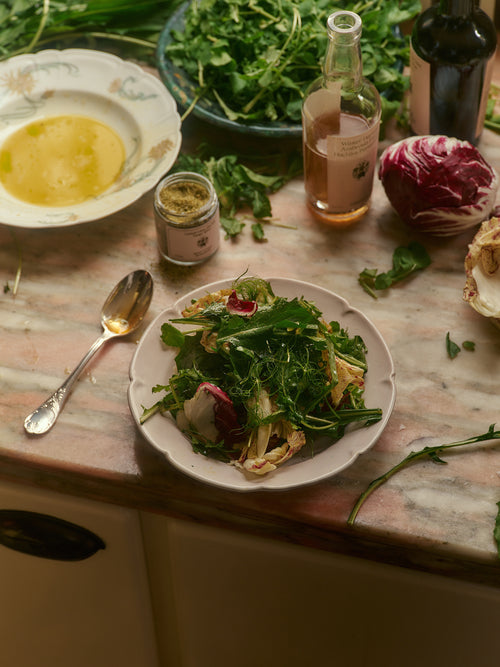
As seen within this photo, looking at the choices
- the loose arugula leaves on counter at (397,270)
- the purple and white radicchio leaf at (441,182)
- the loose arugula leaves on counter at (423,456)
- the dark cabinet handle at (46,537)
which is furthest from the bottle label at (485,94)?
the dark cabinet handle at (46,537)

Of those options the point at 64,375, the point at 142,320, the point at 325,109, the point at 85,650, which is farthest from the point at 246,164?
the point at 85,650

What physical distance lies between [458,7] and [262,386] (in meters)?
0.56

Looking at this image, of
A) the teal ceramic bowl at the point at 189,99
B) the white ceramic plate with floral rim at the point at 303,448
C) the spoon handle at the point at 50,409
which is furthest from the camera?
the teal ceramic bowl at the point at 189,99

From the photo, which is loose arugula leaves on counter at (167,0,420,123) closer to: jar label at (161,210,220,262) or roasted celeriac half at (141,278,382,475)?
jar label at (161,210,220,262)

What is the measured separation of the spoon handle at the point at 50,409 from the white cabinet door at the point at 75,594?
0.09 meters

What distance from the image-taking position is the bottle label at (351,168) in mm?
963

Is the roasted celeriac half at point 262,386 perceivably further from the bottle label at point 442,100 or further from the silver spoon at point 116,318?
the bottle label at point 442,100

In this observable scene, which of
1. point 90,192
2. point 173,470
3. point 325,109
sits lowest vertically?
point 173,470

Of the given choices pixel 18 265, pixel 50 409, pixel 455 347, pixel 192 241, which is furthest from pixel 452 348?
pixel 18 265

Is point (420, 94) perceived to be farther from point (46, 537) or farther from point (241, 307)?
point (46, 537)

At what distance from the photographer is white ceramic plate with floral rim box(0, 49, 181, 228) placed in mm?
1061

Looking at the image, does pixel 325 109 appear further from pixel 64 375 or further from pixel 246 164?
pixel 64 375

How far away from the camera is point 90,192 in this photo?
3.55 ft

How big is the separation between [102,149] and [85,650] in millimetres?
760
